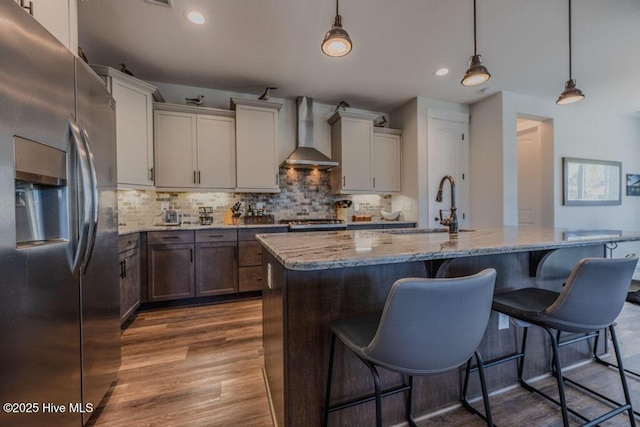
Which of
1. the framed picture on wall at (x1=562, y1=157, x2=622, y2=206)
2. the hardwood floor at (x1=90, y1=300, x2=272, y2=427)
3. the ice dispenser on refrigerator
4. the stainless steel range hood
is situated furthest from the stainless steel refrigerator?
the framed picture on wall at (x1=562, y1=157, x2=622, y2=206)

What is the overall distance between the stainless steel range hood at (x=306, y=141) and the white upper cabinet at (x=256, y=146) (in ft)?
1.00

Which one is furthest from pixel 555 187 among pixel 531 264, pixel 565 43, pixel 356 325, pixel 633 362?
pixel 356 325

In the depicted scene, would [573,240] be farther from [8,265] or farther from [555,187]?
[555,187]

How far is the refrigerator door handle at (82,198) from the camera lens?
1.19m

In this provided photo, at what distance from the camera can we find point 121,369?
6.20 feet

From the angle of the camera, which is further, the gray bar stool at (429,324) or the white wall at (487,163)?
the white wall at (487,163)

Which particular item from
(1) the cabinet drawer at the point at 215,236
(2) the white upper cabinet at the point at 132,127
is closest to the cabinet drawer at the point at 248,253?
(1) the cabinet drawer at the point at 215,236

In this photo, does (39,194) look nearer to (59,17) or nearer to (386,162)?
(59,17)

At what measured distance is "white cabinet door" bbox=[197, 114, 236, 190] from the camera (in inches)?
136

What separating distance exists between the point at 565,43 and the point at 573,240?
2.56 m

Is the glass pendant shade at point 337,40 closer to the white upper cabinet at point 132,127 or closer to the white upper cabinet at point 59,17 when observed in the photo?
the white upper cabinet at point 59,17

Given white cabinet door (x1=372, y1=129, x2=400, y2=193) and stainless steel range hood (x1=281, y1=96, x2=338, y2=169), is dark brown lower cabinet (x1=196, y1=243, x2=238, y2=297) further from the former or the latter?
white cabinet door (x1=372, y1=129, x2=400, y2=193)

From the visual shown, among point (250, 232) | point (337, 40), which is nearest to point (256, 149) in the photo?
point (250, 232)

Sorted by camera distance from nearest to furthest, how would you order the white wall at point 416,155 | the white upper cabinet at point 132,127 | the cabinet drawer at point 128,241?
the cabinet drawer at point 128,241 < the white upper cabinet at point 132,127 < the white wall at point 416,155
